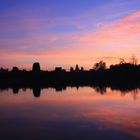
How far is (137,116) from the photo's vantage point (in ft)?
86.1

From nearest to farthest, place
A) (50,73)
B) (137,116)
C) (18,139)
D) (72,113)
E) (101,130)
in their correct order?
1. (18,139)
2. (101,130)
3. (137,116)
4. (72,113)
5. (50,73)

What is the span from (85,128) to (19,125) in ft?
16.2

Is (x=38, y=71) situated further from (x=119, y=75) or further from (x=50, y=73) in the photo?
(x=119, y=75)

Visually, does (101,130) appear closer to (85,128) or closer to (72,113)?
(85,128)

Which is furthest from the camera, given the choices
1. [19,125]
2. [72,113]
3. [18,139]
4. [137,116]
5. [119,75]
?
[119,75]

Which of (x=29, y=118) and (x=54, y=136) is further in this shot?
(x=29, y=118)

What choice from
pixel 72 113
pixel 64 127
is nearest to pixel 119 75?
pixel 72 113

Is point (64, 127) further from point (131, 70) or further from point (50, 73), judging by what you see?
point (50, 73)

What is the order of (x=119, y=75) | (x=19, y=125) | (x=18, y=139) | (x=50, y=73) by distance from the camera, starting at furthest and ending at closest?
(x=50, y=73) → (x=119, y=75) → (x=19, y=125) → (x=18, y=139)

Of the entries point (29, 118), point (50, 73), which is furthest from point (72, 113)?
point (50, 73)

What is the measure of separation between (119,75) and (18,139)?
320 ft

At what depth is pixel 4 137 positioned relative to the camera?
62.7 feet

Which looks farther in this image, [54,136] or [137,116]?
[137,116]

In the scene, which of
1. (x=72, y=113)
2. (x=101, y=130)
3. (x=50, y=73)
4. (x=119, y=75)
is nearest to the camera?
(x=101, y=130)
